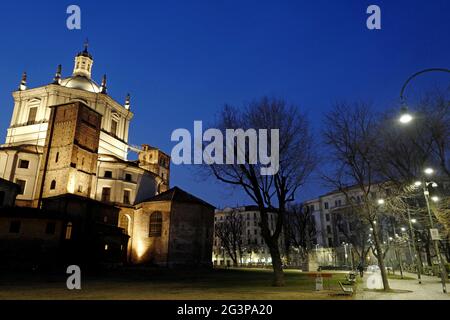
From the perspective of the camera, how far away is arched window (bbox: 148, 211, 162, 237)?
155ft

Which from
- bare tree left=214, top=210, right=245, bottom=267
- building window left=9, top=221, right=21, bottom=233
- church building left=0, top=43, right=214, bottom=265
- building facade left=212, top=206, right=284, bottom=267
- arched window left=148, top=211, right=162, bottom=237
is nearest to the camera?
building window left=9, top=221, right=21, bottom=233

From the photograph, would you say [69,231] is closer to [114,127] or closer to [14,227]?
[14,227]

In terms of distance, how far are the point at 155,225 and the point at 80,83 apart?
31405 millimetres

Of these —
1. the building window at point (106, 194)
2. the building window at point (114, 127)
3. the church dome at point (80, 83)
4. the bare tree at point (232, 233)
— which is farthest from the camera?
the bare tree at point (232, 233)

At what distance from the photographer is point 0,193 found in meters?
40.8

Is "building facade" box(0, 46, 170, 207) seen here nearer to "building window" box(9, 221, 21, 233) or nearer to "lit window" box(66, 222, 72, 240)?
"lit window" box(66, 222, 72, 240)

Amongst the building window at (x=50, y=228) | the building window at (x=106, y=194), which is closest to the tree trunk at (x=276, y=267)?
the building window at (x=50, y=228)

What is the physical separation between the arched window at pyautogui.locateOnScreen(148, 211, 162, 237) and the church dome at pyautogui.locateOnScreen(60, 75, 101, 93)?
28.0 meters

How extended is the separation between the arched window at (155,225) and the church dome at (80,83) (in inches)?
1101

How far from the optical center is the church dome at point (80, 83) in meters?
59.3

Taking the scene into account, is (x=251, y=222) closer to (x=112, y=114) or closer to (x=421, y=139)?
(x=112, y=114)

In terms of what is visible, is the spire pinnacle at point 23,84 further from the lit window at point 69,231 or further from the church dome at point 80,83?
the lit window at point 69,231

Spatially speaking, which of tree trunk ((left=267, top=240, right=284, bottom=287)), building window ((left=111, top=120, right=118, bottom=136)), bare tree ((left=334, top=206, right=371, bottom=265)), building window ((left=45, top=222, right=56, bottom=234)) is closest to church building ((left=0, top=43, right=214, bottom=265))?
building window ((left=111, top=120, right=118, bottom=136))
